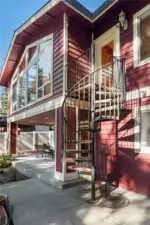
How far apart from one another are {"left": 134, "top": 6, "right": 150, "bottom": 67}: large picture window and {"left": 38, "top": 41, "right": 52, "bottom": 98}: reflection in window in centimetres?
278

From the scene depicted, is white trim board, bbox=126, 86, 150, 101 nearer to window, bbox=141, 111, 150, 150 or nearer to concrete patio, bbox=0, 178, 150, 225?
window, bbox=141, 111, 150, 150

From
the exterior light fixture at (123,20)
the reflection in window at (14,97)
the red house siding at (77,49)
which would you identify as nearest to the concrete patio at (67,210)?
the red house siding at (77,49)

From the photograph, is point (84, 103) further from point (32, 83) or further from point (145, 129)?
point (32, 83)

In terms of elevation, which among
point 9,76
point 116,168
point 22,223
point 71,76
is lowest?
point 22,223

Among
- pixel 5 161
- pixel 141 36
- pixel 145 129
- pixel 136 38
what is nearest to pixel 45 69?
pixel 136 38

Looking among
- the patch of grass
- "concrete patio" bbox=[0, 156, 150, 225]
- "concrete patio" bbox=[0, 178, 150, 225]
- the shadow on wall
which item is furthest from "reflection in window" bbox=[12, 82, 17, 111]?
the shadow on wall

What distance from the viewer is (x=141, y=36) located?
460 cm

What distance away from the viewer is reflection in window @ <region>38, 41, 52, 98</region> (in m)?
6.25

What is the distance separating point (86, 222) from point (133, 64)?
11.8ft

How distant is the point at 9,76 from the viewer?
10984mm

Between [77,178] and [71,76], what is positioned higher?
[71,76]

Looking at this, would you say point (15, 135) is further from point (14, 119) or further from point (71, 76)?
point (71, 76)

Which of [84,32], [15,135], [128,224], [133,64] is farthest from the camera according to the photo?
[15,135]

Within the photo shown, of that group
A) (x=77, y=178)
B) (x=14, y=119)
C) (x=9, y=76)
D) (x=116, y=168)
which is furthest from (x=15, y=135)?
(x=116, y=168)
